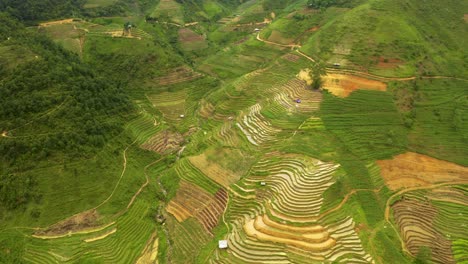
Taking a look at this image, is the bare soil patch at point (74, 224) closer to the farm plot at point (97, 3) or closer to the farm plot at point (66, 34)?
the farm plot at point (66, 34)

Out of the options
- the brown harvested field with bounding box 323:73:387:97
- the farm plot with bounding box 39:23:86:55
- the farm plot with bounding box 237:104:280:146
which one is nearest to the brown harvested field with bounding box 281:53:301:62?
the brown harvested field with bounding box 323:73:387:97

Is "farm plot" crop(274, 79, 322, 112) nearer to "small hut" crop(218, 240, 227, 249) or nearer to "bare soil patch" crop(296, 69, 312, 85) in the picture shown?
"bare soil patch" crop(296, 69, 312, 85)

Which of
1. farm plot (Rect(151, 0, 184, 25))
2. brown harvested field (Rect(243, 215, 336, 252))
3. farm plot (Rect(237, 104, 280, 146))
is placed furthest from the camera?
farm plot (Rect(151, 0, 184, 25))

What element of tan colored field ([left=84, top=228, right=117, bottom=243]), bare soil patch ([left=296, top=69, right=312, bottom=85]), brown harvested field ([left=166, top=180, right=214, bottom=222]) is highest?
bare soil patch ([left=296, top=69, right=312, bottom=85])

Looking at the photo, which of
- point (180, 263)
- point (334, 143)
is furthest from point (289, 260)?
point (334, 143)

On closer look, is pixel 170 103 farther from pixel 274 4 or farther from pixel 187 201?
pixel 274 4

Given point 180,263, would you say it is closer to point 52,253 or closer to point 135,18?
point 52,253
